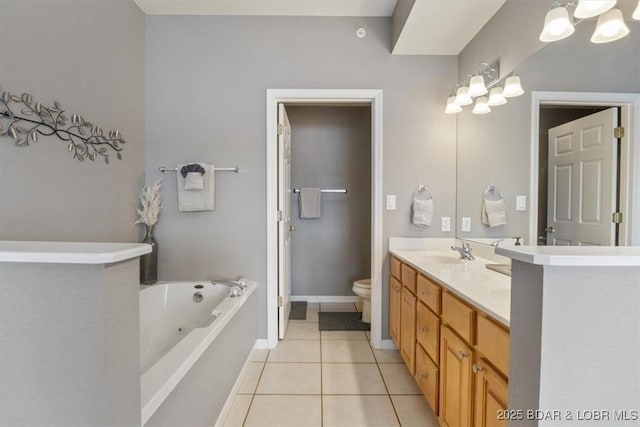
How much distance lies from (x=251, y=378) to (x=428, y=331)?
1195mm

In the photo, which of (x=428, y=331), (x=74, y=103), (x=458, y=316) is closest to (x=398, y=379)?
(x=428, y=331)

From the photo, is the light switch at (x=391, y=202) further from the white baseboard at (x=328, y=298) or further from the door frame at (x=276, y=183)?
the white baseboard at (x=328, y=298)

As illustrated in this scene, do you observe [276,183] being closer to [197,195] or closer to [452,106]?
[197,195]

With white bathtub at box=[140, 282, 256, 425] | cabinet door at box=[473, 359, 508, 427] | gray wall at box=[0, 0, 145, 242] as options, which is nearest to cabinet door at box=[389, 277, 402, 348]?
cabinet door at box=[473, 359, 508, 427]

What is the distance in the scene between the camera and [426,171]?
2336mm

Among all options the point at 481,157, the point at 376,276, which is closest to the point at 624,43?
the point at 481,157

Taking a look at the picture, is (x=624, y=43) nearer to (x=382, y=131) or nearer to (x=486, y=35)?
(x=486, y=35)

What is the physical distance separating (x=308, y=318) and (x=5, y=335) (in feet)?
8.21

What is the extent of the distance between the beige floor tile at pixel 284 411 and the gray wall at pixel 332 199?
1785mm

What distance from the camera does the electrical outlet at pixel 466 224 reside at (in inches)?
84.7

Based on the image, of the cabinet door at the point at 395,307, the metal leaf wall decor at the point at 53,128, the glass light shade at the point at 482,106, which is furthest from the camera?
the cabinet door at the point at 395,307

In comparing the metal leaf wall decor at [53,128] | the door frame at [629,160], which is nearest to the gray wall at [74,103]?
the metal leaf wall decor at [53,128]

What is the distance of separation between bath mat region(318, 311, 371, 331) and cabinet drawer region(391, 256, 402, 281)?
78 cm

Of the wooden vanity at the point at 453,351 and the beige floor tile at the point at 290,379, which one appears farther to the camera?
the beige floor tile at the point at 290,379
